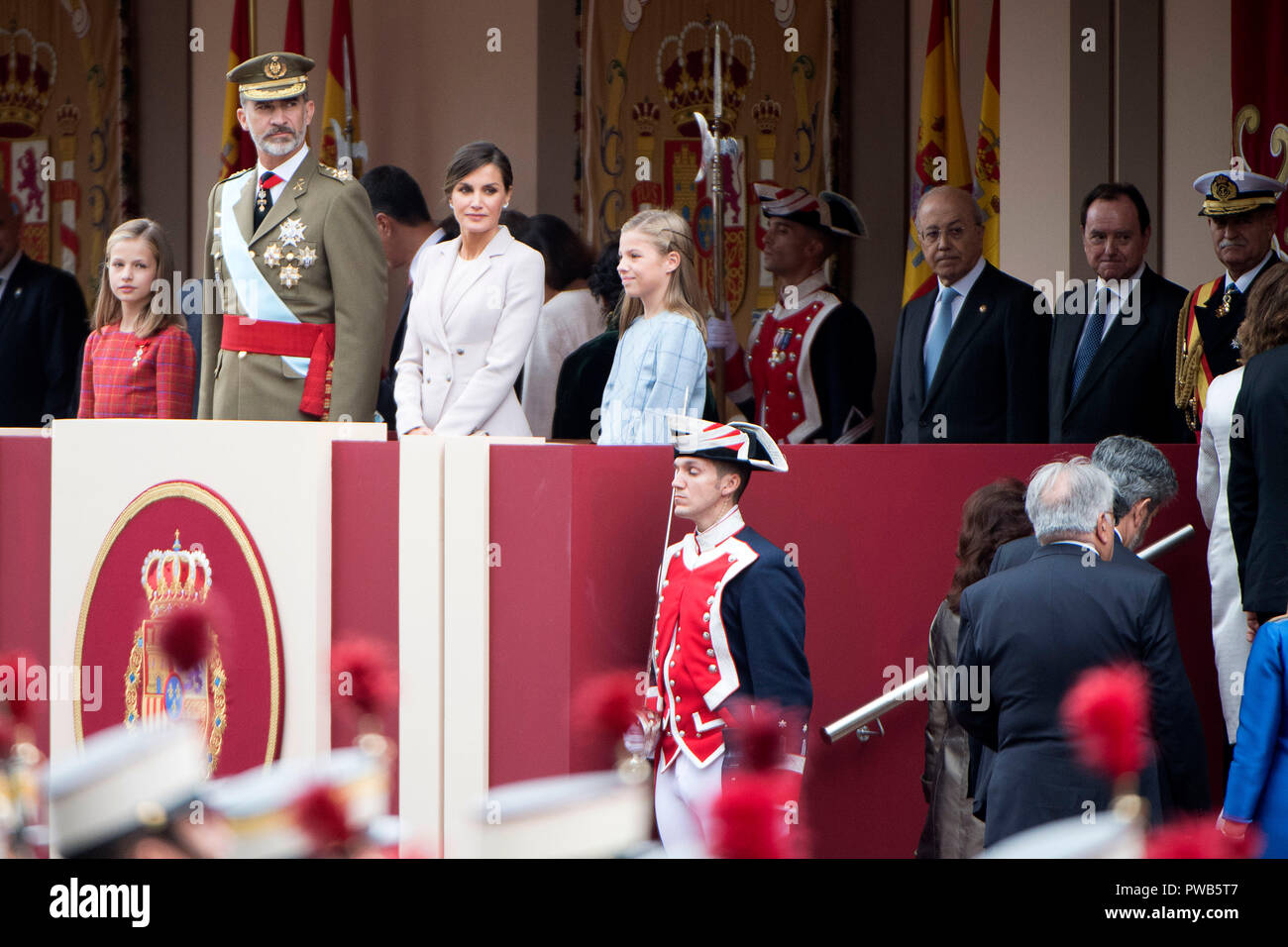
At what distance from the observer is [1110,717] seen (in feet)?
10.4

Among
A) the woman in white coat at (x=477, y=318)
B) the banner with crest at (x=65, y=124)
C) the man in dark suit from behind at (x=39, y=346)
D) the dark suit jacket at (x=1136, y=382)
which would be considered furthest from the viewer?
the banner with crest at (x=65, y=124)

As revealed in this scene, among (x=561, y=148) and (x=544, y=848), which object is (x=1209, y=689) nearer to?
(x=544, y=848)

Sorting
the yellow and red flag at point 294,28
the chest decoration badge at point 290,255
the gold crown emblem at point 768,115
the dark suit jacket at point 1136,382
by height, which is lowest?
the dark suit jacket at point 1136,382

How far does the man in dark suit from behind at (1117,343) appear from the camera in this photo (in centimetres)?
457

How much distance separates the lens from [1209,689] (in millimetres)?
4324

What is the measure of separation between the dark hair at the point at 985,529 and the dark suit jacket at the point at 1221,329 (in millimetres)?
799

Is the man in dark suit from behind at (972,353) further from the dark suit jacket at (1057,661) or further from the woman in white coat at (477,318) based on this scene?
the dark suit jacket at (1057,661)

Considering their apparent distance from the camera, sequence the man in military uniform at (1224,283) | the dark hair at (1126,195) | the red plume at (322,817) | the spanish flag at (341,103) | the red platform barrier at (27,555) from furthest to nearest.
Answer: the spanish flag at (341,103) → the dark hair at (1126,195) → the man in military uniform at (1224,283) → the red platform barrier at (27,555) → the red plume at (322,817)

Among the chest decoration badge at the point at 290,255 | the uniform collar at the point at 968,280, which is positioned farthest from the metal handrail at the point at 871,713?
the chest decoration badge at the point at 290,255

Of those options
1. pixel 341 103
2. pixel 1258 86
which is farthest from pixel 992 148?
pixel 341 103

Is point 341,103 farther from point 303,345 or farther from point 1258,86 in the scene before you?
point 1258,86

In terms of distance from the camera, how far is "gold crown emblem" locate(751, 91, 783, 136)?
7273 millimetres
